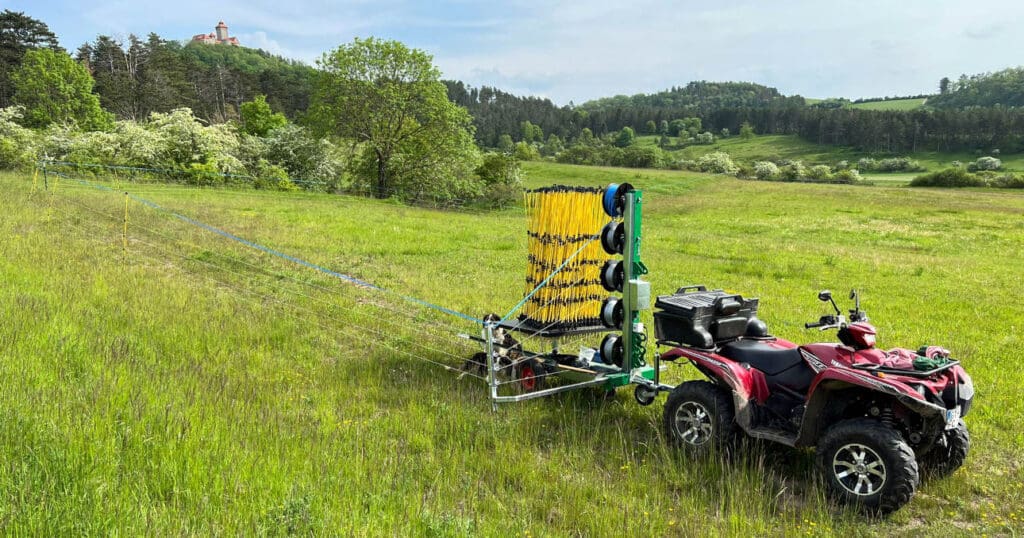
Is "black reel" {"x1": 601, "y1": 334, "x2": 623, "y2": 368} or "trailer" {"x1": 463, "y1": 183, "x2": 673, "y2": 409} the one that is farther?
"black reel" {"x1": 601, "y1": 334, "x2": 623, "y2": 368}

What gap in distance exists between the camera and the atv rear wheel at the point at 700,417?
5.24 metres

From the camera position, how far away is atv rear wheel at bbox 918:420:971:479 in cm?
493

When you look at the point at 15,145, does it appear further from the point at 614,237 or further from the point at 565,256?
the point at 614,237

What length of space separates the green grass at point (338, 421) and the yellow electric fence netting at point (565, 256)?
3.49 feet

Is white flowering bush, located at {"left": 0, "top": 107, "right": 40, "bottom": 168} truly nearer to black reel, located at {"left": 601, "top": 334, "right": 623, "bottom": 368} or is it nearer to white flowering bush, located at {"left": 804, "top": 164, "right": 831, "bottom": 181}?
black reel, located at {"left": 601, "top": 334, "right": 623, "bottom": 368}

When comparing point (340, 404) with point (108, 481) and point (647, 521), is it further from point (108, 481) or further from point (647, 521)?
point (647, 521)

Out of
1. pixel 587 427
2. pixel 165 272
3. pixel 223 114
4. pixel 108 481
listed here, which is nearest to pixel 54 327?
pixel 108 481

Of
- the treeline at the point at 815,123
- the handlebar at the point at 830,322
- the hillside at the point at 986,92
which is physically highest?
the hillside at the point at 986,92

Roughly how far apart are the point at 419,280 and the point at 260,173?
3408 centimetres

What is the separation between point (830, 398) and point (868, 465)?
606mm

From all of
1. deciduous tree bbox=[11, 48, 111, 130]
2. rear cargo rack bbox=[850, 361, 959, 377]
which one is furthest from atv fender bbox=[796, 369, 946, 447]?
deciduous tree bbox=[11, 48, 111, 130]

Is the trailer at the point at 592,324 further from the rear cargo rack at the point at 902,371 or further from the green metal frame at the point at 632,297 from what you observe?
the rear cargo rack at the point at 902,371

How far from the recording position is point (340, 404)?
19.8 ft

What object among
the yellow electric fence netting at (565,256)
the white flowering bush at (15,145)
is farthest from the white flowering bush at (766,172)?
the yellow electric fence netting at (565,256)
